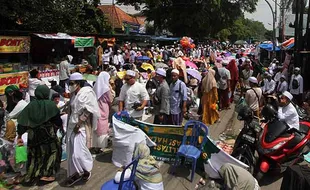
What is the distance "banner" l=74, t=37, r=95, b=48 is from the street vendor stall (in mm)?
3777

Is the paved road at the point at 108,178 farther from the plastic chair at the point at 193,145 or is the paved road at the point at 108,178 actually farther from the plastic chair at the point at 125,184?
the plastic chair at the point at 125,184

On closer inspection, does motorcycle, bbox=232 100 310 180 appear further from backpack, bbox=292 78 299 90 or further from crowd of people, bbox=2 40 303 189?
backpack, bbox=292 78 299 90

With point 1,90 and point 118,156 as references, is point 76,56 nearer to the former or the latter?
point 1,90

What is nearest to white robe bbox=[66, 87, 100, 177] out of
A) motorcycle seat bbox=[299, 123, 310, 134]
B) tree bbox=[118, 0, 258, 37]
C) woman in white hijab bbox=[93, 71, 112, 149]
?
woman in white hijab bbox=[93, 71, 112, 149]

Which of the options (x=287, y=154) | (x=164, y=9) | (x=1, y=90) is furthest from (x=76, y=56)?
(x=164, y=9)

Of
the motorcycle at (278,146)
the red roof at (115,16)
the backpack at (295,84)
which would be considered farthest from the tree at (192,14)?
the motorcycle at (278,146)

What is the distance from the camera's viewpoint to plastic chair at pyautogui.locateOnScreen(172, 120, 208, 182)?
5289 millimetres

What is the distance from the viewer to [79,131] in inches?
199

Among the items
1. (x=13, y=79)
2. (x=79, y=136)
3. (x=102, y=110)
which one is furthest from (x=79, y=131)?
(x=13, y=79)

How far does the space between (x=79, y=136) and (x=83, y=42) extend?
47.9ft

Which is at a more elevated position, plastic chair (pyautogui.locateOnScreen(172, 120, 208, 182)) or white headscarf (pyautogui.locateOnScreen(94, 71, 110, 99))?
white headscarf (pyautogui.locateOnScreen(94, 71, 110, 99))

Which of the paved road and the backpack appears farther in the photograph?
the backpack

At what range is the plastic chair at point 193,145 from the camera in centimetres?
529

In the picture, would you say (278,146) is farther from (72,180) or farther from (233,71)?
(233,71)
